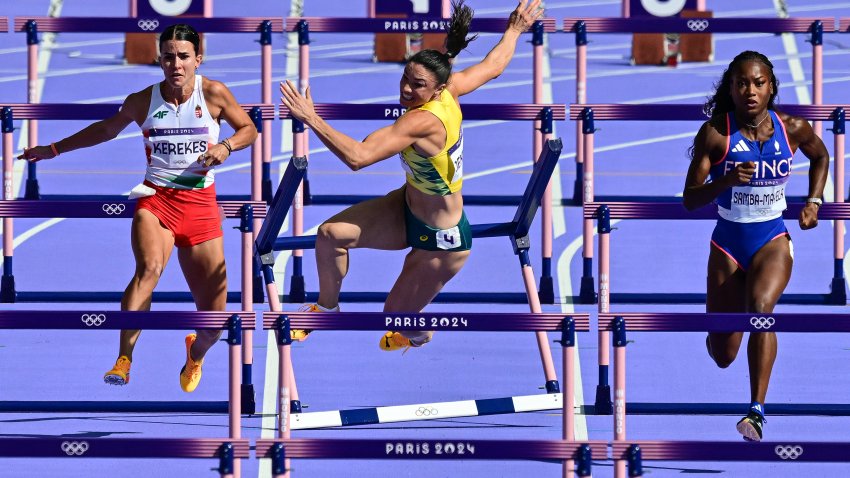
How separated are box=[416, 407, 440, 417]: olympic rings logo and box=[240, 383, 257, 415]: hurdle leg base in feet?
A: 3.02

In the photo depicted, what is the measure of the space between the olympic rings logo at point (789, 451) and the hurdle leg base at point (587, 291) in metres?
4.75

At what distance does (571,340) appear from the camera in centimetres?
680

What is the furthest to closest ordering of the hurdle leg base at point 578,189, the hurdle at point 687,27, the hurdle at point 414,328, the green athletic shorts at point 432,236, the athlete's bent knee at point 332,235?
the hurdle leg base at point 578,189 → the hurdle at point 687,27 → the green athletic shorts at point 432,236 → the athlete's bent knee at point 332,235 → the hurdle at point 414,328

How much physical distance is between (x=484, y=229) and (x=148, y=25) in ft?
11.4

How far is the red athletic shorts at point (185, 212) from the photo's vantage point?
8.27 meters

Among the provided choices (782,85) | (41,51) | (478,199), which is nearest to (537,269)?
(478,199)

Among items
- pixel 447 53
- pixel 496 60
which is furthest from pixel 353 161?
pixel 496 60

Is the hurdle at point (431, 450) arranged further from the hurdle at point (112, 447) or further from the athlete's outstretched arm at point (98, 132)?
the athlete's outstretched arm at point (98, 132)

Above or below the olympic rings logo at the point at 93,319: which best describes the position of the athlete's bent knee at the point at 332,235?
above

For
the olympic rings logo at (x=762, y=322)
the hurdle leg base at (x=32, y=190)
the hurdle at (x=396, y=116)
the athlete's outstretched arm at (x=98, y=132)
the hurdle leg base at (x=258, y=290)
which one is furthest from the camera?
the hurdle leg base at (x=32, y=190)

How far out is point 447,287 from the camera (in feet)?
37.4

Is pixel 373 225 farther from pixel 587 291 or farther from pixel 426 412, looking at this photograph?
pixel 587 291

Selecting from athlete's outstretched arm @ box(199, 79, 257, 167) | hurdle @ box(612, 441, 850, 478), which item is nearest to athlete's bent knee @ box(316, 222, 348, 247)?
athlete's outstretched arm @ box(199, 79, 257, 167)

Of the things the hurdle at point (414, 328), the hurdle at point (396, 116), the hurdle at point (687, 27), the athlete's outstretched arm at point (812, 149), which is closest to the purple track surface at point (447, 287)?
the hurdle at point (396, 116)
